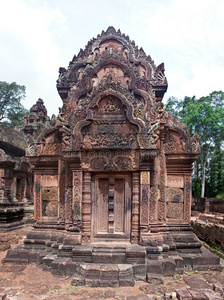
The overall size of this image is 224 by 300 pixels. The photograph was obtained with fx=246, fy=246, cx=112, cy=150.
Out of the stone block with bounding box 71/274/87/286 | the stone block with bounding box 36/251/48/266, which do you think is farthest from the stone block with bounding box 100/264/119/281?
the stone block with bounding box 36/251/48/266

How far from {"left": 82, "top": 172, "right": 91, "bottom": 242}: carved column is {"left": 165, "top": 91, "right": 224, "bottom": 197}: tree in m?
24.9

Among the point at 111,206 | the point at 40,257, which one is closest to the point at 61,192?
the point at 111,206

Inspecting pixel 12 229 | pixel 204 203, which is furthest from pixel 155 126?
pixel 204 203

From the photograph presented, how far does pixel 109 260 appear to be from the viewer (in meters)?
5.23

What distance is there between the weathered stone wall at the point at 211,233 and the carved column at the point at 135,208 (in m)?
4.48

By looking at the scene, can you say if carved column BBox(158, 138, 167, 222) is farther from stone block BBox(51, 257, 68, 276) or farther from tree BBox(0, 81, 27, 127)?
tree BBox(0, 81, 27, 127)

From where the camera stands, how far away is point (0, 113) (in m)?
32.2

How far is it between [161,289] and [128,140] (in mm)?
3130

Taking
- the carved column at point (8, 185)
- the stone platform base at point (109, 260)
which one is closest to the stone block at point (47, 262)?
the stone platform base at point (109, 260)

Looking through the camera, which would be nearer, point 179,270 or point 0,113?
point 179,270

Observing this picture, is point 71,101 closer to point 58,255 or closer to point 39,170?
point 39,170

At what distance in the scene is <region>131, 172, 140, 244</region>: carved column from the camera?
18.7 ft

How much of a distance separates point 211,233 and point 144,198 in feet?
18.4

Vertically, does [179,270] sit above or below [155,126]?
below
